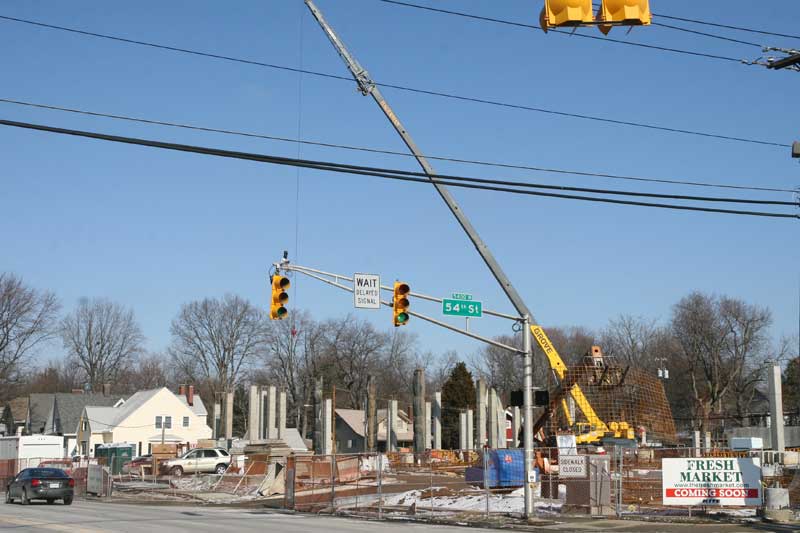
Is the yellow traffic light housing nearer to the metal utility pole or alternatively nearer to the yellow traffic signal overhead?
the yellow traffic signal overhead

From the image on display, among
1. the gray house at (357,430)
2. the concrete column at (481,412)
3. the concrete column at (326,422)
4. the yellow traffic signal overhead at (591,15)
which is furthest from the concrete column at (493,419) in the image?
the yellow traffic signal overhead at (591,15)

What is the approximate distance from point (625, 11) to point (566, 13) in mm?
844

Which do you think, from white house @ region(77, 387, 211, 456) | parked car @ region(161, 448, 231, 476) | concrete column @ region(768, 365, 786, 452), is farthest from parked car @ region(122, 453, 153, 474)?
concrete column @ region(768, 365, 786, 452)

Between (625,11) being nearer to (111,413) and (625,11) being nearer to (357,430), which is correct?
(111,413)

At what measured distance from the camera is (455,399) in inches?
3708

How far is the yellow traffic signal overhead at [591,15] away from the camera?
13.0 meters

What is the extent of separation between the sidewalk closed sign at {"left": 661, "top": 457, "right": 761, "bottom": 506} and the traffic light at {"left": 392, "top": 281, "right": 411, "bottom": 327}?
27.7ft

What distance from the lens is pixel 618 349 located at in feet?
345

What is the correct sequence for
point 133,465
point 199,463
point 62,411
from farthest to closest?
point 62,411
point 133,465
point 199,463

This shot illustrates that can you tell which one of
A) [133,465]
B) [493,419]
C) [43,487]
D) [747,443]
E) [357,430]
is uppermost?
[493,419]

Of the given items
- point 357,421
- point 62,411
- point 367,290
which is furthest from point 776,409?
point 62,411

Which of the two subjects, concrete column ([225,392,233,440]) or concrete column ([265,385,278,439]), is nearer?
concrete column ([225,392,233,440])

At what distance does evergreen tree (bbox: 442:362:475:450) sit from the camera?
93750 mm

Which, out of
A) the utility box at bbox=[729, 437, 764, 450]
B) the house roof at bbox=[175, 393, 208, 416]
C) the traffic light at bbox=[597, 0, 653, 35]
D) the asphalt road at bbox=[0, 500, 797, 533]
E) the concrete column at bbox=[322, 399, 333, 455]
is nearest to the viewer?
the traffic light at bbox=[597, 0, 653, 35]
